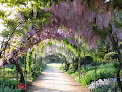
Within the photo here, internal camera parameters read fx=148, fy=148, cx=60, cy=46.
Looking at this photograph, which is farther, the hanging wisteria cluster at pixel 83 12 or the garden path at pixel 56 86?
the garden path at pixel 56 86

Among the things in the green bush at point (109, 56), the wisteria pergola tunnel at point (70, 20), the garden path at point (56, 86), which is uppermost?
the wisteria pergola tunnel at point (70, 20)

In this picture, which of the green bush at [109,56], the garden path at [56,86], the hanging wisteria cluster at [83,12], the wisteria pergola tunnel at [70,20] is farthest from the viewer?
the green bush at [109,56]

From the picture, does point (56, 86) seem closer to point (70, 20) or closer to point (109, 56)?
point (70, 20)

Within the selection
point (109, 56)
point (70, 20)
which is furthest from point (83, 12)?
point (109, 56)

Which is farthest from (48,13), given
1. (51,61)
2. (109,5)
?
(51,61)

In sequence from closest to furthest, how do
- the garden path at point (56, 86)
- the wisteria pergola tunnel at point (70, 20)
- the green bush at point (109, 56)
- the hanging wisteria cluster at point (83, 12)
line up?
the hanging wisteria cluster at point (83, 12) < the wisteria pergola tunnel at point (70, 20) < the garden path at point (56, 86) < the green bush at point (109, 56)

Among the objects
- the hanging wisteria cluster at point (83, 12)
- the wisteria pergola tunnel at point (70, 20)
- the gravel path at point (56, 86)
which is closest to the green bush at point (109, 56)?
the gravel path at point (56, 86)

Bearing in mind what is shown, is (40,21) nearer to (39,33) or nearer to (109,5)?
(39,33)

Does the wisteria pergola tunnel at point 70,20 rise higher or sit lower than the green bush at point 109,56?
higher

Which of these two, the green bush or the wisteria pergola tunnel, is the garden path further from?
the green bush

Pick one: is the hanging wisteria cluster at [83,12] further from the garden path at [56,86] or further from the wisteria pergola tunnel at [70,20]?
the garden path at [56,86]

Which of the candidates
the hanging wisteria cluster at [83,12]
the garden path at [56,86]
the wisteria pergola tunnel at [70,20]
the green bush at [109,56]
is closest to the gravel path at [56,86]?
the garden path at [56,86]

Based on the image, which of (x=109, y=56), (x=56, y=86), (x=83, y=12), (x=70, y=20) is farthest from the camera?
(x=109, y=56)

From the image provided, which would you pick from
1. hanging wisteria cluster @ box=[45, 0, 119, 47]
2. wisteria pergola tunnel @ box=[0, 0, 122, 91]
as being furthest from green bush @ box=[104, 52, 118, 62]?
hanging wisteria cluster @ box=[45, 0, 119, 47]
